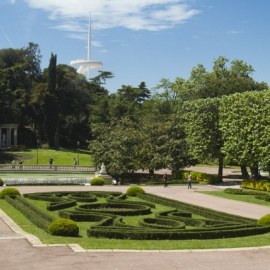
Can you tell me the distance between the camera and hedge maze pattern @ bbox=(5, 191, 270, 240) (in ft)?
56.5

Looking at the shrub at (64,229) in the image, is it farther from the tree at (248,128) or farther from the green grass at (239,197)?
the tree at (248,128)

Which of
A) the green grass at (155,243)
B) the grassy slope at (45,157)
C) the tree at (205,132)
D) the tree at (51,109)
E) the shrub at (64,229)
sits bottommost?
the green grass at (155,243)

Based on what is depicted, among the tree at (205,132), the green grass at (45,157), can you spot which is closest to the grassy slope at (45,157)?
the green grass at (45,157)

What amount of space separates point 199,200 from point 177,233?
1610cm

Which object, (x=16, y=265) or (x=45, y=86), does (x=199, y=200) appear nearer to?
(x=16, y=265)

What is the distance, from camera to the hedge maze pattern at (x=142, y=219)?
56.5 ft

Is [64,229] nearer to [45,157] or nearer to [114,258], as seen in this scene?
[114,258]

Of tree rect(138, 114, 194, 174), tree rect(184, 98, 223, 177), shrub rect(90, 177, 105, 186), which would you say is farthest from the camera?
tree rect(138, 114, 194, 174)

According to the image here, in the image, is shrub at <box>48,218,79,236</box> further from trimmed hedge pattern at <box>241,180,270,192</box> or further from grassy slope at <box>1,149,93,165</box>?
grassy slope at <box>1,149,93,165</box>

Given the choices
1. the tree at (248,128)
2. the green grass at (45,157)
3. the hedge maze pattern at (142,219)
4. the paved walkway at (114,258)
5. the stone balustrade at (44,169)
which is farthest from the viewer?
the green grass at (45,157)

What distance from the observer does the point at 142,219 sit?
20.7m

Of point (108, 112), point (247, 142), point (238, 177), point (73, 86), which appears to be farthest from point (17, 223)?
point (73, 86)

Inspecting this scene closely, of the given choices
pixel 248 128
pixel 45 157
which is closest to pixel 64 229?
pixel 248 128

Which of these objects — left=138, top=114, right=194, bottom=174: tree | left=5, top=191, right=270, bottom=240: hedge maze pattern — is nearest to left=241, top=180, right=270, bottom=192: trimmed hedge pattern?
left=138, top=114, right=194, bottom=174: tree
